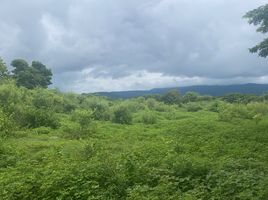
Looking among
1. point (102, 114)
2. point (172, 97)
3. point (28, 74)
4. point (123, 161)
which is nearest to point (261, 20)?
point (123, 161)

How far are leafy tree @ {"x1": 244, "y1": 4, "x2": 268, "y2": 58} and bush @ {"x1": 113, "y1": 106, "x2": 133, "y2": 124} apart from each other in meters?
15.8

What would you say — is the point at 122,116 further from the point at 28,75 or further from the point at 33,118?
the point at 28,75

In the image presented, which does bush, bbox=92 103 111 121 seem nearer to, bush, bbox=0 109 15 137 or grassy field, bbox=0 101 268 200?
bush, bbox=0 109 15 137

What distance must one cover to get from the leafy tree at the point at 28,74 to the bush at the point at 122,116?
858 inches

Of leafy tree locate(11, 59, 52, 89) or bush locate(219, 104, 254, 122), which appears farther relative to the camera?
leafy tree locate(11, 59, 52, 89)

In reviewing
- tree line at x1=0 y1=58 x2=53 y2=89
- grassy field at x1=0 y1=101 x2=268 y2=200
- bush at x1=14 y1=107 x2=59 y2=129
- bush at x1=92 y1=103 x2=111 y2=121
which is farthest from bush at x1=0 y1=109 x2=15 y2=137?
tree line at x1=0 y1=58 x2=53 y2=89

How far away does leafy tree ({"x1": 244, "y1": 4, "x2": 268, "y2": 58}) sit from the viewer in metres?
23.8

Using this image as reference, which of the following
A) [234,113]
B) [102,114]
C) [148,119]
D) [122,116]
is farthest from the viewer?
[102,114]

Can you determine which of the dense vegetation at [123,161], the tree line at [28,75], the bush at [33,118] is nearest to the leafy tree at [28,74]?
the tree line at [28,75]

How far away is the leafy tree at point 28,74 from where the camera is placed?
58178mm

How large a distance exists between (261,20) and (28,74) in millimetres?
40262

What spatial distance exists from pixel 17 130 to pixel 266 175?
17837 mm

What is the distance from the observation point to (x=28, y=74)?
58844 millimetres

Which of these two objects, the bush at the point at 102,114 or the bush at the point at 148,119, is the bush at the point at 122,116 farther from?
the bush at the point at 148,119
